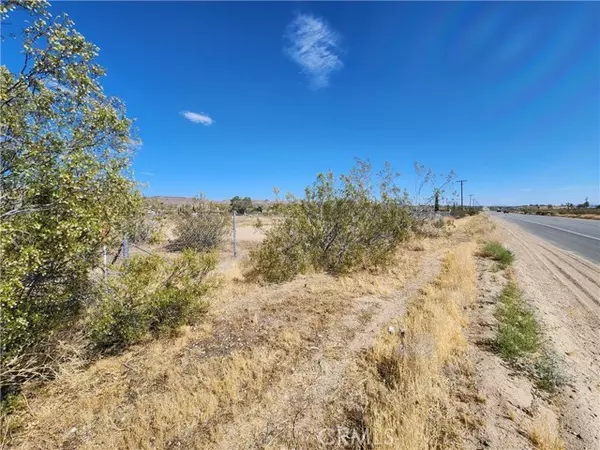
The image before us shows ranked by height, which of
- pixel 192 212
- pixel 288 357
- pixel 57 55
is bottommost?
pixel 288 357

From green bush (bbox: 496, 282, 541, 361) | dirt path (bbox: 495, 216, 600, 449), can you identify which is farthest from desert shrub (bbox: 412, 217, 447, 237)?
green bush (bbox: 496, 282, 541, 361)

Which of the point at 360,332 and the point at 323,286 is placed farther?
the point at 323,286

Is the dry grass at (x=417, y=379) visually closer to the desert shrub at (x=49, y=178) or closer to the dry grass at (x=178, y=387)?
the dry grass at (x=178, y=387)

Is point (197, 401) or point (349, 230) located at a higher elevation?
point (349, 230)

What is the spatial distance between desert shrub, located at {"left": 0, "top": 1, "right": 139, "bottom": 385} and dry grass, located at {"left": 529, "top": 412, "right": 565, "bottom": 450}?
4626mm

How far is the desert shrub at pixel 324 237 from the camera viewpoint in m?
7.94

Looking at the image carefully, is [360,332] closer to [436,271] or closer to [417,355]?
[417,355]

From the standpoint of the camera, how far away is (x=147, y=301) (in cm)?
410

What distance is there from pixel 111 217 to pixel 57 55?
5.45ft

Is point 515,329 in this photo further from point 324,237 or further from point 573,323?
point 324,237

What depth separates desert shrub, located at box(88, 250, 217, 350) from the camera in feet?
12.1

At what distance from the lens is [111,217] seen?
3340 mm

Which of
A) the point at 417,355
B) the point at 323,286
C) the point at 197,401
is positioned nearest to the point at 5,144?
the point at 197,401

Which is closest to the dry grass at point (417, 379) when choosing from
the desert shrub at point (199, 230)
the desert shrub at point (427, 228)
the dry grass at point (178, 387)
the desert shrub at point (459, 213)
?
the dry grass at point (178, 387)
